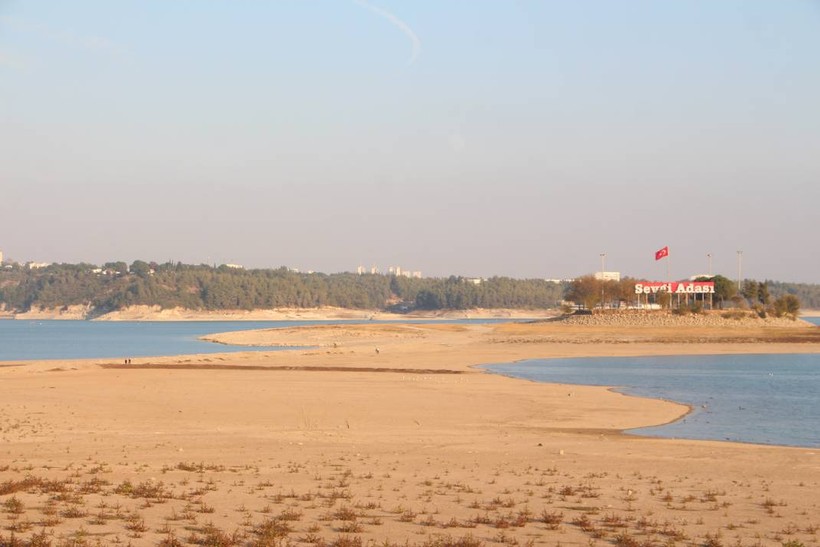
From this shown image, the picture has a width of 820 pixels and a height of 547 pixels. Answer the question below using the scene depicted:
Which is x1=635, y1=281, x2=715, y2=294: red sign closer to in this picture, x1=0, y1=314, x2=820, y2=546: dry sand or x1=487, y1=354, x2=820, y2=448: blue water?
x1=487, y1=354, x2=820, y2=448: blue water

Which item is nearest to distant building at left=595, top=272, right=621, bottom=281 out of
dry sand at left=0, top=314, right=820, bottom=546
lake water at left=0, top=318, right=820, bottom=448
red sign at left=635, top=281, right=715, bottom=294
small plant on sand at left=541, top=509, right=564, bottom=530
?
red sign at left=635, top=281, right=715, bottom=294

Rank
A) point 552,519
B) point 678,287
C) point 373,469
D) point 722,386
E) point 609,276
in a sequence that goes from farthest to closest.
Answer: point 609,276 < point 678,287 < point 722,386 < point 373,469 < point 552,519

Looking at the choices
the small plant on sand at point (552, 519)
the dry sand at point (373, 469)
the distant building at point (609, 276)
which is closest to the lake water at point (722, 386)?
the dry sand at point (373, 469)

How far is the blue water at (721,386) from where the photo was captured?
27.7 meters

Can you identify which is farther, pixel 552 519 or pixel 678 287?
pixel 678 287

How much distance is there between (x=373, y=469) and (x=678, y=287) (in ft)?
386

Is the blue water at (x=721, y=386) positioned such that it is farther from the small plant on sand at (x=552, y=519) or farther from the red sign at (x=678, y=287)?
the red sign at (x=678, y=287)

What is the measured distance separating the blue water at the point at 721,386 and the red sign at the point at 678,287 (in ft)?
175

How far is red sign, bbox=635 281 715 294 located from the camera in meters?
128

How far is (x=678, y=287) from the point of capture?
130 m

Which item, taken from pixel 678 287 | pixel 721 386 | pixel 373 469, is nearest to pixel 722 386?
pixel 721 386

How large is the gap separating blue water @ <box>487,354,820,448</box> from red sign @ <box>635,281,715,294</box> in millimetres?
53353

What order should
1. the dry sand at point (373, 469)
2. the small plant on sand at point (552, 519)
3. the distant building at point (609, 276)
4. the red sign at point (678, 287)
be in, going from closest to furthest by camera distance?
the dry sand at point (373, 469), the small plant on sand at point (552, 519), the red sign at point (678, 287), the distant building at point (609, 276)

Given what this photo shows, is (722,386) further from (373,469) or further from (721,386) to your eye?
(373,469)
